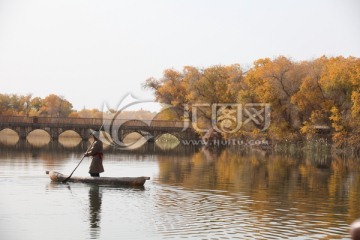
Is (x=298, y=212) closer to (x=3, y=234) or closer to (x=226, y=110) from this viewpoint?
(x=3, y=234)

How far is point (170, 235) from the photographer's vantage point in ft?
63.0

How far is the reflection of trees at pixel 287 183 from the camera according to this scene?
27.1 m

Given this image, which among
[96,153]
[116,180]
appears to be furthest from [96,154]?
[116,180]

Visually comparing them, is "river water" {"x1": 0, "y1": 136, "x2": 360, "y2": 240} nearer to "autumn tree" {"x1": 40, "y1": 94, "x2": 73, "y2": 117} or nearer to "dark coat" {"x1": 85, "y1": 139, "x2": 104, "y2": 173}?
"dark coat" {"x1": 85, "y1": 139, "x2": 104, "y2": 173}

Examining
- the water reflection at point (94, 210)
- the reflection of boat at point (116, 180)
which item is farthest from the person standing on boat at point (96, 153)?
the water reflection at point (94, 210)

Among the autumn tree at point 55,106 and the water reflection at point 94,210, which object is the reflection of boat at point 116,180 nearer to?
the water reflection at point 94,210

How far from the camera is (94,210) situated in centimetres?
2388

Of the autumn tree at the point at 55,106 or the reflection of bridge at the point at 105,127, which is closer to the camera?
the reflection of bridge at the point at 105,127

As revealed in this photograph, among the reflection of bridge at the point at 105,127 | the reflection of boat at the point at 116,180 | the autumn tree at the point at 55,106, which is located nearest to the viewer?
the reflection of boat at the point at 116,180

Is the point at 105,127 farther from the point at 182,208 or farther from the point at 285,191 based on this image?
the point at 182,208

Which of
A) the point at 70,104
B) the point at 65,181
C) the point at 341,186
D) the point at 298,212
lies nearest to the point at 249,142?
the point at 341,186

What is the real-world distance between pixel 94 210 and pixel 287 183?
16083mm

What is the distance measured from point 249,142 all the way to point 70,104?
355 ft

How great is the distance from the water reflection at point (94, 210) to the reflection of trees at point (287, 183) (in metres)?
5.67
